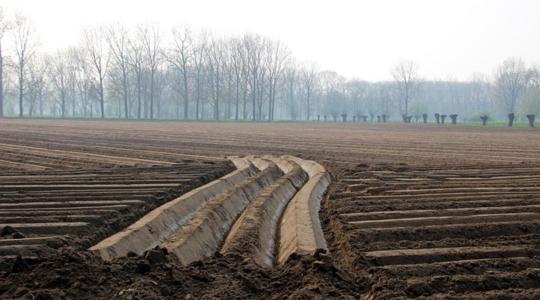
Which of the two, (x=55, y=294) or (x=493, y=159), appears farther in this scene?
(x=493, y=159)

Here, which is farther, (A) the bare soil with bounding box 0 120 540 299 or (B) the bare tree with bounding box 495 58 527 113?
(B) the bare tree with bounding box 495 58 527 113

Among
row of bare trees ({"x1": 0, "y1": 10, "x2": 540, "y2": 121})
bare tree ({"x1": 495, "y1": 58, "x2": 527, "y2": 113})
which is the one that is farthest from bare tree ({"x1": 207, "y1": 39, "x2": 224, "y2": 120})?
bare tree ({"x1": 495, "y1": 58, "x2": 527, "y2": 113})

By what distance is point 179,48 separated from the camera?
228 ft

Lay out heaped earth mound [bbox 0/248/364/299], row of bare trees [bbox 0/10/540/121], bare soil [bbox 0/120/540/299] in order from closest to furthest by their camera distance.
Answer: heaped earth mound [bbox 0/248/364/299]
bare soil [bbox 0/120/540/299]
row of bare trees [bbox 0/10/540/121]

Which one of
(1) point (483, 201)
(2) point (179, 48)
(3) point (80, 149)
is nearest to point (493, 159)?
(1) point (483, 201)

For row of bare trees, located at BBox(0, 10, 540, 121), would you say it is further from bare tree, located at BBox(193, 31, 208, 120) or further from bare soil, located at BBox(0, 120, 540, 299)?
bare soil, located at BBox(0, 120, 540, 299)

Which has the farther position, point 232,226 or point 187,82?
point 187,82

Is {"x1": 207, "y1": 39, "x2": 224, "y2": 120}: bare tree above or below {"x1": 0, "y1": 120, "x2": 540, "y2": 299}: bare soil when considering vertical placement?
above

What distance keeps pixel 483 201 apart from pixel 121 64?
66.6 m

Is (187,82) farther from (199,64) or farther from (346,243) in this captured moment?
(346,243)

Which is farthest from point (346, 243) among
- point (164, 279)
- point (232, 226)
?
point (164, 279)

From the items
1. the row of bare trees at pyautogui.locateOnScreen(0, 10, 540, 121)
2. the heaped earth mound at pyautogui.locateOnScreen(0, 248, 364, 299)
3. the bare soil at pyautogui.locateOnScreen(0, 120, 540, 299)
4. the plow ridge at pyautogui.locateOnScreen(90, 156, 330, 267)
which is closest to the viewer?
the heaped earth mound at pyautogui.locateOnScreen(0, 248, 364, 299)

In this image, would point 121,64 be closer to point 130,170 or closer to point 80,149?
point 80,149

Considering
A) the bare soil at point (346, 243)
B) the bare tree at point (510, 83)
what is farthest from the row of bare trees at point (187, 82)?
the bare soil at point (346, 243)
